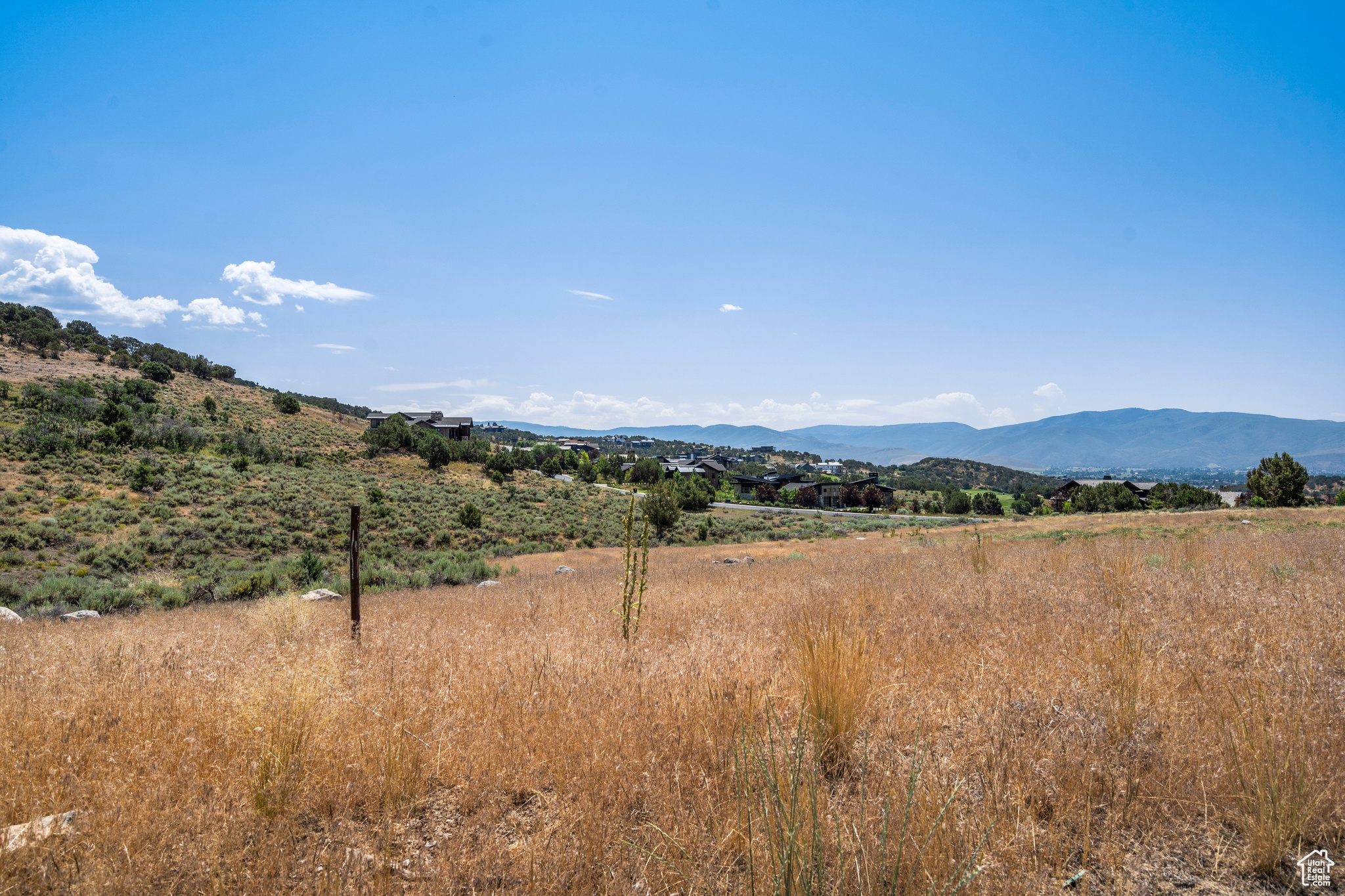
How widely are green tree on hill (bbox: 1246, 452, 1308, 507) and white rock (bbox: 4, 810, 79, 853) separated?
5707 centimetres

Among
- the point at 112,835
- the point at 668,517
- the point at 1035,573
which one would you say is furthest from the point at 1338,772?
the point at 668,517

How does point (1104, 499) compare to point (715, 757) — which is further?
point (1104, 499)

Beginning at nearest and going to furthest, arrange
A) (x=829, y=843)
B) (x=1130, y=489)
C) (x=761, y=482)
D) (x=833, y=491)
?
(x=829, y=843), (x=1130, y=489), (x=833, y=491), (x=761, y=482)

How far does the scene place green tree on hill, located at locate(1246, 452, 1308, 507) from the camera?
130 feet

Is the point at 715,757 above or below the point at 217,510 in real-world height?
above

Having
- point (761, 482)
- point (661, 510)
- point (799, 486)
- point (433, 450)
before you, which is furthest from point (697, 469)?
point (661, 510)

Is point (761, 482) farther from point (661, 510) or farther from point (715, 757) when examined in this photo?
point (715, 757)

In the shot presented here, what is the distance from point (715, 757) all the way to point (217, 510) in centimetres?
3370

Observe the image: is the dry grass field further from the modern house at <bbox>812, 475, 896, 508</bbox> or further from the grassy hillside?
the modern house at <bbox>812, 475, 896, 508</bbox>

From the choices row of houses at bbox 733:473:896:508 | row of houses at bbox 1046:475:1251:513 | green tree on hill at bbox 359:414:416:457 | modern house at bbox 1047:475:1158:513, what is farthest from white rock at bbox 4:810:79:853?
modern house at bbox 1047:475:1158:513

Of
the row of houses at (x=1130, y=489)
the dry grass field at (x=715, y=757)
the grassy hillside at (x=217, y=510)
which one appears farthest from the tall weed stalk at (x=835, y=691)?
the row of houses at (x=1130, y=489)

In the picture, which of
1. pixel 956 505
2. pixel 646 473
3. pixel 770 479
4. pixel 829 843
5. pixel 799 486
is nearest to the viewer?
pixel 829 843

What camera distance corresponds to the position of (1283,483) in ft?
131

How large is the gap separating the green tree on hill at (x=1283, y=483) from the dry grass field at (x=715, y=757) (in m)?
50.0
